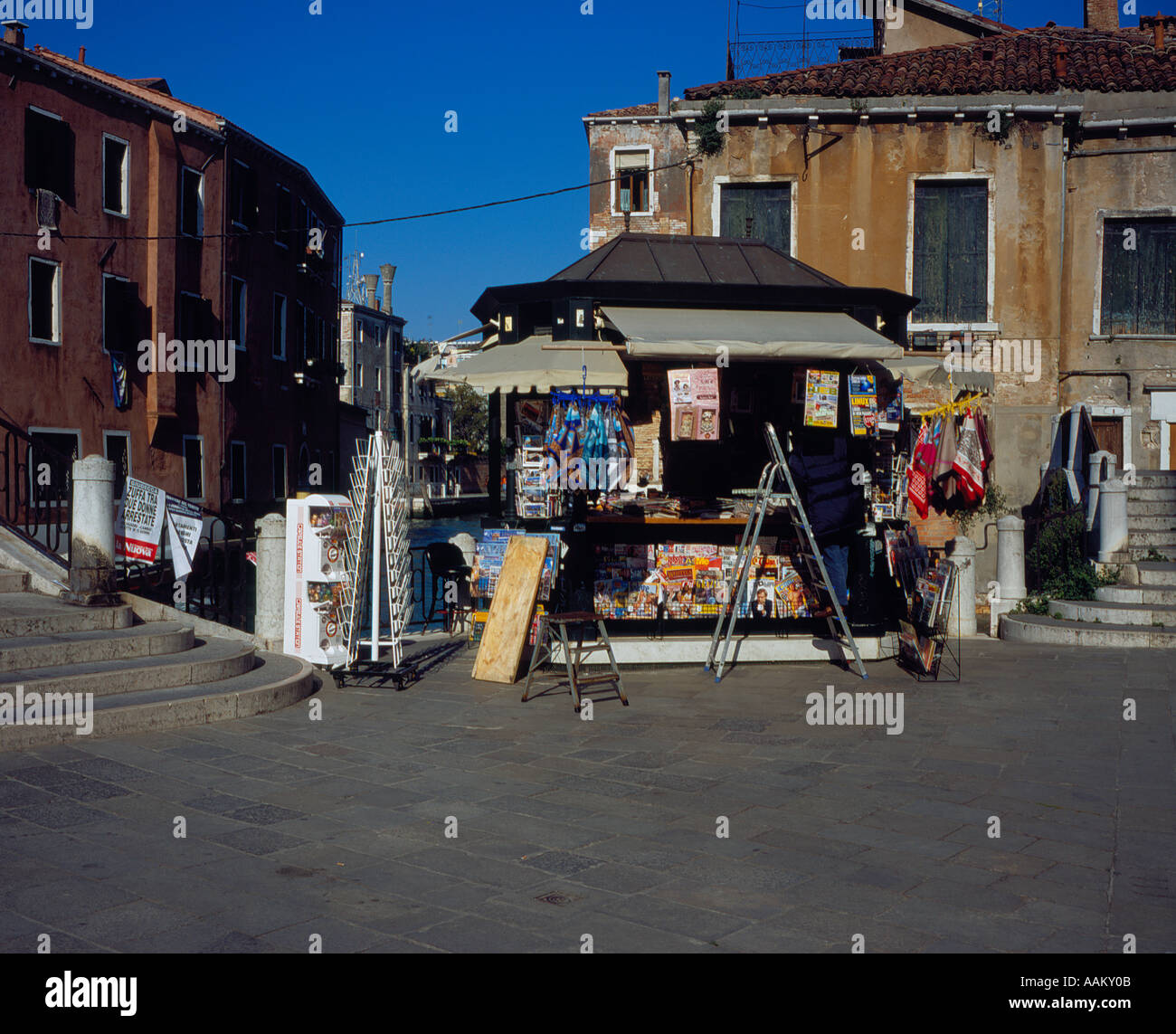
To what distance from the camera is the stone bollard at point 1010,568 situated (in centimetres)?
1345

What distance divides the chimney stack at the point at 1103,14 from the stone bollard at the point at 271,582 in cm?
2104

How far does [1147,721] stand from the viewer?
314 inches

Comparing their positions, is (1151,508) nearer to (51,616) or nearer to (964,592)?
(964,592)

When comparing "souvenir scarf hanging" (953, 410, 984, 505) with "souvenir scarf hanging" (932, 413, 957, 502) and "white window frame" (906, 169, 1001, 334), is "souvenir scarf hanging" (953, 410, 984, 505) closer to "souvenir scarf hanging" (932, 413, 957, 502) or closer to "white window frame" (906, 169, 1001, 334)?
"souvenir scarf hanging" (932, 413, 957, 502)

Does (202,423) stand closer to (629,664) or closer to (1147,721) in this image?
(629,664)

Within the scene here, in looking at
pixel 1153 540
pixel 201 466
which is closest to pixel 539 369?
pixel 1153 540

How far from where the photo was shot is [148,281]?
26.3m

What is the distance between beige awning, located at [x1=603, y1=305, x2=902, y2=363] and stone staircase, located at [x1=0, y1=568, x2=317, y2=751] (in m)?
4.17

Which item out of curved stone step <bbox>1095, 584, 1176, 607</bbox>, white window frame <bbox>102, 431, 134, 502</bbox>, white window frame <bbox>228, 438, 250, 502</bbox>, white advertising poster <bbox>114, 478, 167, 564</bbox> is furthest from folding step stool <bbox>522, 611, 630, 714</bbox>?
white window frame <bbox>228, 438, 250, 502</bbox>

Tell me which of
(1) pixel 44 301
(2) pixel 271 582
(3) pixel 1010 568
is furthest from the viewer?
(1) pixel 44 301

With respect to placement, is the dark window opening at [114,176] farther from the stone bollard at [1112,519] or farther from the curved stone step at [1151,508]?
the curved stone step at [1151,508]

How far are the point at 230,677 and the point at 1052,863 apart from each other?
6298 mm

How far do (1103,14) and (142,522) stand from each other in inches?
870
